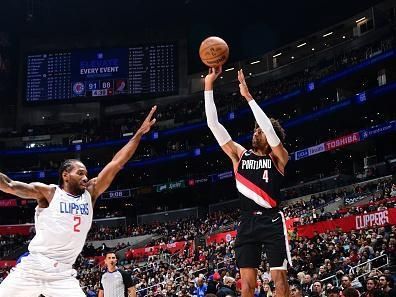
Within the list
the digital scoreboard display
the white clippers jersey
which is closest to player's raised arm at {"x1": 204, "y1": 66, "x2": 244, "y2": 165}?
the white clippers jersey

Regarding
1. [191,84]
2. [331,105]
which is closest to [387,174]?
[331,105]

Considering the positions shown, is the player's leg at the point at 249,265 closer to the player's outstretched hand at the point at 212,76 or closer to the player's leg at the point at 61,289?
the player's leg at the point at 61,289

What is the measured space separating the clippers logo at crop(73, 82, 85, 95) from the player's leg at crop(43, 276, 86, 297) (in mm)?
41184

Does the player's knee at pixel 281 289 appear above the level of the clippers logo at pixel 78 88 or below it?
below

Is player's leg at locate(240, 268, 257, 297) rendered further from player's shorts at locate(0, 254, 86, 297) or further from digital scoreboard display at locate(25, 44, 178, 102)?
digital scoreboard display at locate(25, 44, 178, 102)

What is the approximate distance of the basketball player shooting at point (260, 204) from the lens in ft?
18.2

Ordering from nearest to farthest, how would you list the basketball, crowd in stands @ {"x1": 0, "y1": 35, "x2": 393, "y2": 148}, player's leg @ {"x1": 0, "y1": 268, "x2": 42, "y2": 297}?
1. player's leg @ {"x1": 0, "y1": 268, "x2": 42, "y2": 297}
2. the basketball
3. crowd in stands @ {"x1": 0, "y1": 35, "x2": 393, "y2": 148}

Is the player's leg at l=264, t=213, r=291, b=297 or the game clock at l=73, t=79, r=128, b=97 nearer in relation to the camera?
the player's leg at l=264, t=213, r=291, b=297

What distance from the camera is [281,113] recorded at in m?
42.9

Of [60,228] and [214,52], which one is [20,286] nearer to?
[60,228]

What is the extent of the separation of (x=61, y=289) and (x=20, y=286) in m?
0.36

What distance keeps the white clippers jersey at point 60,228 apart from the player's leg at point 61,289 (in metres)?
0.21

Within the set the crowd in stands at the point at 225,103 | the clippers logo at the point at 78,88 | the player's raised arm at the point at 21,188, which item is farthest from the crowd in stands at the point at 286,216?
the player's raised arm at the point at 21,188

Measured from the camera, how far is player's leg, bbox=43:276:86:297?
4.98 metres
